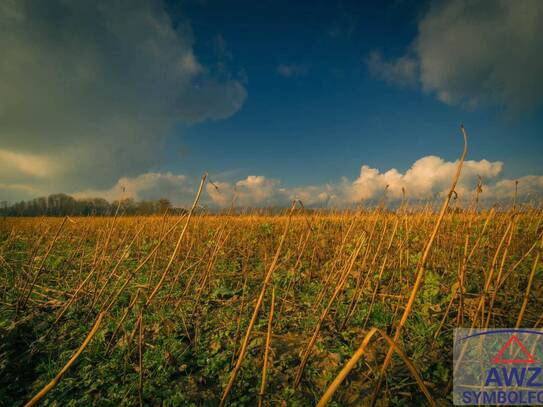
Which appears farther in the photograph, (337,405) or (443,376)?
(443,376)

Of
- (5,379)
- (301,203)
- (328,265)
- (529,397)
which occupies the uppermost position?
(301,203)

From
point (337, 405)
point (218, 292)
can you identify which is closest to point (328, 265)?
point (218, 292)

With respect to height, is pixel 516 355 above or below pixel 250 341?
above

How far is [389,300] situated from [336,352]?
1271 mm

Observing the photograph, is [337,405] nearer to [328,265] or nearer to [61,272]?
[328,265]

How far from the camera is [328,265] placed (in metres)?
4.11

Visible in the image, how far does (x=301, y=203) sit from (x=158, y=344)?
1860 mm

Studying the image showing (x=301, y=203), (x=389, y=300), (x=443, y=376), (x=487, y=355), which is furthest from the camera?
(x=389, y=300)

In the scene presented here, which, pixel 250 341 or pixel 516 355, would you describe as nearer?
pixel 516 355

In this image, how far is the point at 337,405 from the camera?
160 centimetres

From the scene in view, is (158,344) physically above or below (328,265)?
below

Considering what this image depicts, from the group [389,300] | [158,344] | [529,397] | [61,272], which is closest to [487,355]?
[529,397]

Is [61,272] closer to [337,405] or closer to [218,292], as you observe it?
[218,292]

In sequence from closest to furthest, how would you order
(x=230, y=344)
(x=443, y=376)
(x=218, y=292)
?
1. (x=443, y=376)
2. (x=230, y=344)
3. (x=218, y=292)
